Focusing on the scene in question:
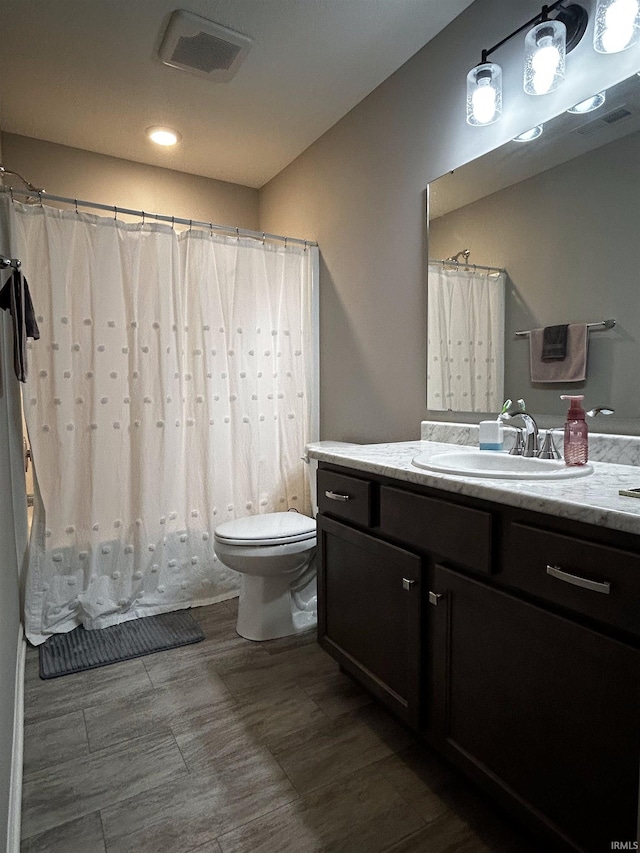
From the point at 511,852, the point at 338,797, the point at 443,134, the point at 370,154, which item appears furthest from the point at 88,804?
the point at 370,154

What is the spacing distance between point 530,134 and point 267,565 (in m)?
1.81

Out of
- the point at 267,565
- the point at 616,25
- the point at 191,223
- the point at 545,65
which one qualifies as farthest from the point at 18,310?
the point at 616,25

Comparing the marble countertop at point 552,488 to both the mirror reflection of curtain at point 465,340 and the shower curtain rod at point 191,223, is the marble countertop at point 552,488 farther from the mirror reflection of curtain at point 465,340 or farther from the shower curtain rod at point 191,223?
the shower curtain rod at point 191,223

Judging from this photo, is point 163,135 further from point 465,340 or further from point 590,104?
point 590,104

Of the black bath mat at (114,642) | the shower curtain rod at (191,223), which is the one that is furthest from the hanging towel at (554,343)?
the black bath mat at (114,642)

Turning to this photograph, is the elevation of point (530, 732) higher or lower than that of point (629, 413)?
lower

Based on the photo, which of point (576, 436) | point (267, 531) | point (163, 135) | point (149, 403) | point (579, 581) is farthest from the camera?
point (163, 135)

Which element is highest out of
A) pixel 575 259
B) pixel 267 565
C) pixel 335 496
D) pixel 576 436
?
pixel 575 259

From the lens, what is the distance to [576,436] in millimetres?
1358

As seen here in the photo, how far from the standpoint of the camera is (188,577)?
246 cm

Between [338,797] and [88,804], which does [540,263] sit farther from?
[88,804]

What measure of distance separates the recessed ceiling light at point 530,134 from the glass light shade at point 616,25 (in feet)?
0.79

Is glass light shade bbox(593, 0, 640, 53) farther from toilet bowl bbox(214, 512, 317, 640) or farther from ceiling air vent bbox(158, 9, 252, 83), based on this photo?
toilet bowl bbox(214, 512, 317, 640)

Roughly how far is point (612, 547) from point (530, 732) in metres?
0.46
